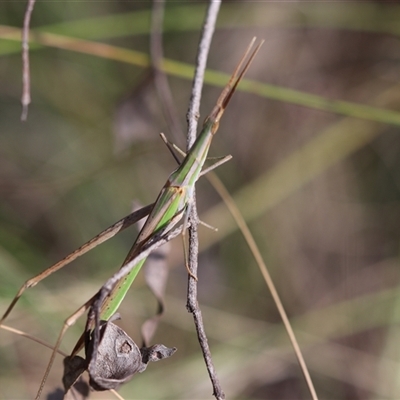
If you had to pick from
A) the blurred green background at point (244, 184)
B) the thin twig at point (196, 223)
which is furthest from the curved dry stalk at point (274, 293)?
the blurred green background at point (244, 184)

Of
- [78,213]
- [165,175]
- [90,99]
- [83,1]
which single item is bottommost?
[78,213]

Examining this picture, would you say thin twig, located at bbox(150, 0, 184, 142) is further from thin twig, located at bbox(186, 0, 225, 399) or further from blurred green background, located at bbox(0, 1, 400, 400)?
thin twig, located at bbox(186, 0, 225, 399)

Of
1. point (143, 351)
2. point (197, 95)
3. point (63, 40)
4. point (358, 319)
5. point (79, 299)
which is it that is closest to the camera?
point (143, 351)

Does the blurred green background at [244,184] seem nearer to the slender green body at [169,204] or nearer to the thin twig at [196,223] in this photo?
the thin twig at [196,223]

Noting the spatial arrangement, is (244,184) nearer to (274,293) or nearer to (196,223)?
(274,293)

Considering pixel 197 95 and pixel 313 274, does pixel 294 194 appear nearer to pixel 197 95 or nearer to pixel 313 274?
pixel 313 274

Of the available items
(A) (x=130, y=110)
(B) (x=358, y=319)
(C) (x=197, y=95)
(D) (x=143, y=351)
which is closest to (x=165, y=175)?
(A) (x=130, y=110)
